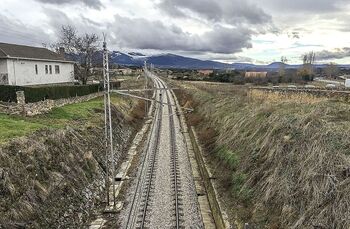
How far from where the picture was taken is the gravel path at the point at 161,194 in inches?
695

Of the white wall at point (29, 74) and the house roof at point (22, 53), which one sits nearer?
the house roof at point (22, 53)

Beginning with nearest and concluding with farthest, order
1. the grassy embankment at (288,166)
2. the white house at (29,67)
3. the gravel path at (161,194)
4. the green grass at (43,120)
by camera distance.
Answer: the grassy embankment at (288,166)
the gravel path at (161,194)
the green grass at (43,120)
the white house at (29,67)

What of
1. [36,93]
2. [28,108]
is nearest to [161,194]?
[28,108]

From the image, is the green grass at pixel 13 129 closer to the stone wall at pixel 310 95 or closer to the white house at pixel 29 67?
the white house at pixel 29 67

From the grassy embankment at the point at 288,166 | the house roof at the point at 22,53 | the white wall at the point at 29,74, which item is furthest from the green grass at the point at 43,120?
the grassy embankment at the point at 288,166

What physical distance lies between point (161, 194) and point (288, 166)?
776 centimetres

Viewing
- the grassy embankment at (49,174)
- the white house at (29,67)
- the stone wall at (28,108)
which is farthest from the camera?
the white house at (29,67)

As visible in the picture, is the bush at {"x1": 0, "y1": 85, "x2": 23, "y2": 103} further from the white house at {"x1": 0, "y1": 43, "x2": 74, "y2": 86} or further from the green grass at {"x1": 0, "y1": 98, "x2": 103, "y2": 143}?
the white house at {"x1": 0, "y1": 43, "x2": 74, "y2": 86}

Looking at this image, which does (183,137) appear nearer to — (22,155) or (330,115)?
(330,115)

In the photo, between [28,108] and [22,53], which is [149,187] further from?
[22,53]

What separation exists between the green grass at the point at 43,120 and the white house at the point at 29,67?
7.50 metres

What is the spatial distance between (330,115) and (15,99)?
23.6 m

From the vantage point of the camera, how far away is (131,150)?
3253cm

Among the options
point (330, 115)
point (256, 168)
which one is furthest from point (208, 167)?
point (330, 115)
